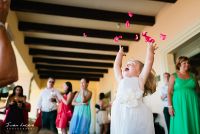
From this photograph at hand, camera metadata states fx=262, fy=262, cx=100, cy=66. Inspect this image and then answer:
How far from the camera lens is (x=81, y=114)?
404 centimetres

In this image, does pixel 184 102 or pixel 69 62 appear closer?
pixel 184 102

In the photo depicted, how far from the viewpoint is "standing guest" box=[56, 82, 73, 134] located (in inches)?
172

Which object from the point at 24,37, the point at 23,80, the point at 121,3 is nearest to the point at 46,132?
the point at 121,3

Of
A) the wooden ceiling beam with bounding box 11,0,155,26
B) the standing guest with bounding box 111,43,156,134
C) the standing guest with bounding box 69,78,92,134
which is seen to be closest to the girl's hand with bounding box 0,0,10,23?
the standing guest with bounding box 111,43,156,134

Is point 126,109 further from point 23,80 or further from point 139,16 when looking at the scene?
point 23,80

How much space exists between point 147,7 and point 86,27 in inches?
58.4

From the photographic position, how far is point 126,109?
1.77m

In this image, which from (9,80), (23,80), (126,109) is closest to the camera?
(9,80)

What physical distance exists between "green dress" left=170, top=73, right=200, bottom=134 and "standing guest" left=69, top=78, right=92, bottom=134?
147 centimetres

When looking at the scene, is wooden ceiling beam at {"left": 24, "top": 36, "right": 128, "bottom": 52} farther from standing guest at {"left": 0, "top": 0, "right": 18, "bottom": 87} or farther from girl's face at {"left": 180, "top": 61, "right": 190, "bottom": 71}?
standing guest at {"left": 0, "top": 0, "right": 18, "bottom": 87}

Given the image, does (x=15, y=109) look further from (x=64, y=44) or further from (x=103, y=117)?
(x=103, y=117)

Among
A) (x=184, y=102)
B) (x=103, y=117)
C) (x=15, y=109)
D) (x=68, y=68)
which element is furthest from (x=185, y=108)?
(x=68, y=68)

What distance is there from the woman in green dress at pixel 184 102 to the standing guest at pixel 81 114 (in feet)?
4.80

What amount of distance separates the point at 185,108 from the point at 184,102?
0.07m
